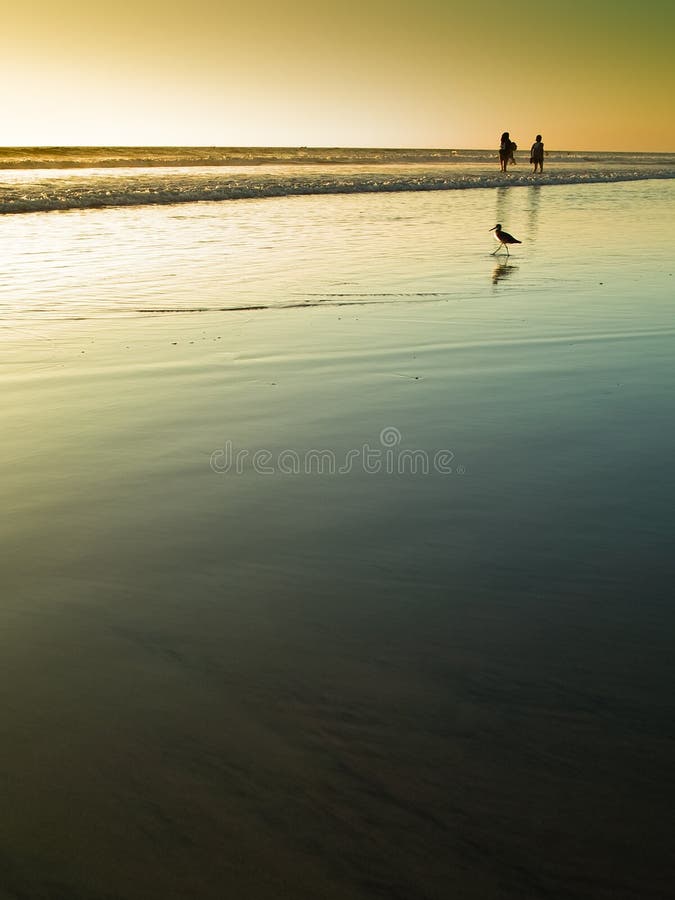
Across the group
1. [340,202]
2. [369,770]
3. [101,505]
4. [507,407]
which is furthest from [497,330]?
[340,202]

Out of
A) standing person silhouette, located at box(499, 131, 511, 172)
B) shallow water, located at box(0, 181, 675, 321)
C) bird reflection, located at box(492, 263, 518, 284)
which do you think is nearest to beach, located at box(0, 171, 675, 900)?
shallow water, located at box(0, 181, 675, 321)

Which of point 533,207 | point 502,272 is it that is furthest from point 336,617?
point 533,207

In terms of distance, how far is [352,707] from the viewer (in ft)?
7.99

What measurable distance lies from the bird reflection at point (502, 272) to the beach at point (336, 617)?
3.76 meters

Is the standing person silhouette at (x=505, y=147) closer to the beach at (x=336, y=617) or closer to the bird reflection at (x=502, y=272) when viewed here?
the bird reflection at (x=502, y=272)

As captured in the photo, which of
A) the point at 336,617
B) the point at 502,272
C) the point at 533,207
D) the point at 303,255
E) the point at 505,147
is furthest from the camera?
the point at 505,147

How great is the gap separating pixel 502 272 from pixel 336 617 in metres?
9.44

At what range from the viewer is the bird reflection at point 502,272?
10953 mm

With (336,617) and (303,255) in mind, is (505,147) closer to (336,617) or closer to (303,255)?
(303,255)

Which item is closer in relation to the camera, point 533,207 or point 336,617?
point 336,617

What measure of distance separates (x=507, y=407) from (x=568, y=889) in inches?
Answer: 154

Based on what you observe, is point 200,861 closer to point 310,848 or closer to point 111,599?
point 310,848

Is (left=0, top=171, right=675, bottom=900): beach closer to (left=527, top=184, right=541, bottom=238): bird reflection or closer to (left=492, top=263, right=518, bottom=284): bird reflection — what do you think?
(left=492, top=263, right=518, bottom=284): bird reflection

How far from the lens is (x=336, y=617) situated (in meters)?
2.94
